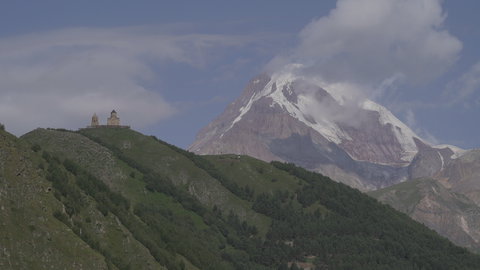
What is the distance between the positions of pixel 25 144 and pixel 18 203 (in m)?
29.8

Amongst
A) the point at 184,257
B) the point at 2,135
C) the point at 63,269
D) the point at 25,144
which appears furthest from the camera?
the point at 184,257

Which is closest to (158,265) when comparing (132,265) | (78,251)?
(132,265)

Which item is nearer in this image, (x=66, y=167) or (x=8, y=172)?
(x=8, y=172)

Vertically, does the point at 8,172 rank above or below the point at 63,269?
above

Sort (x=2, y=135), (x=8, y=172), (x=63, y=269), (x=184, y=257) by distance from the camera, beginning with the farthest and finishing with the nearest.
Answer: (x=184, y=257), (x=2, y=135), (x=8, y=172), (x=63, y=269)

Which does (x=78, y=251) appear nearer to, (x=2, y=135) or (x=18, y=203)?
(x=18, y=203)

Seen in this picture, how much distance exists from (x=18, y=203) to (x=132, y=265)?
28.2 m

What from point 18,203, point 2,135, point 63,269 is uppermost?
point 2,135

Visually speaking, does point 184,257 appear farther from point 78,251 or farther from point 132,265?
point 78,251

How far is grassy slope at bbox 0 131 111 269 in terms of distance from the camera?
114 metres

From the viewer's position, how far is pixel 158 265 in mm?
157375

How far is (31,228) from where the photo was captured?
121 metres

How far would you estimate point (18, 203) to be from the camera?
124875 millimetres

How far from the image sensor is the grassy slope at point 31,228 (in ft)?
376
